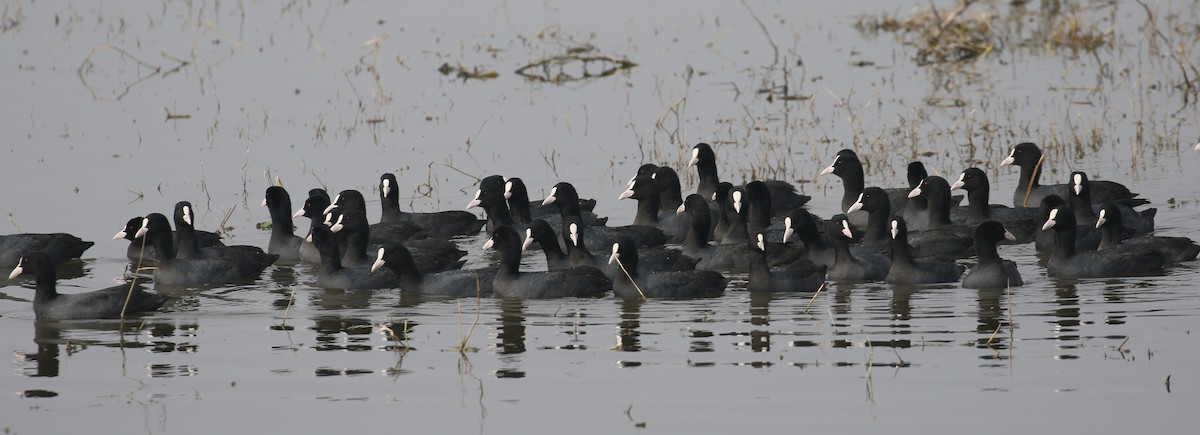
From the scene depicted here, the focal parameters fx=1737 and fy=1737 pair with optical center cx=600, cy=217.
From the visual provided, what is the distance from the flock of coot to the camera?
50.8 feet

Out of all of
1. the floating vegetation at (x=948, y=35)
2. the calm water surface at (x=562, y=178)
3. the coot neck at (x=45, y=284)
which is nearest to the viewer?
the calm water surface at (x=562, y=178)

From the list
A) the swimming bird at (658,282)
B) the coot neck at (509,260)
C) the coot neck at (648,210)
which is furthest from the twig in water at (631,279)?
the coot neck at (648,210)

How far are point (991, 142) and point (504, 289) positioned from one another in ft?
30.6

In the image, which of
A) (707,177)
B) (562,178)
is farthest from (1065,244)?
(562,178)

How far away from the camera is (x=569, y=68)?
101ft

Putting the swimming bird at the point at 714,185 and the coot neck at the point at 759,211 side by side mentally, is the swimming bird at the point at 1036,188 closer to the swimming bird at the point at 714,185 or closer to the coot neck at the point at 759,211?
the swimming bird at the point at 714,185

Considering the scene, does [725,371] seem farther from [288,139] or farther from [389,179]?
[288,139]

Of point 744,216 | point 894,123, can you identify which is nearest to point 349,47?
point 894,123

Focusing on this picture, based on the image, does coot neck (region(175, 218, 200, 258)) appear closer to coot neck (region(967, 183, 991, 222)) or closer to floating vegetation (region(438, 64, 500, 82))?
coot neck (region(967, 183, 991, 222))

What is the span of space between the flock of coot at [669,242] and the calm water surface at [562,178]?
301 mm

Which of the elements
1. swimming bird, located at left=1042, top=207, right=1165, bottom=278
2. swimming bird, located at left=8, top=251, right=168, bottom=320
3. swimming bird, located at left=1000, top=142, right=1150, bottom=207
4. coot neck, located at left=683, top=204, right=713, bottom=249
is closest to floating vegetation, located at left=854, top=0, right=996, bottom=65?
swimming bird, located at left=1000, top=142, right=1150, bottom=207

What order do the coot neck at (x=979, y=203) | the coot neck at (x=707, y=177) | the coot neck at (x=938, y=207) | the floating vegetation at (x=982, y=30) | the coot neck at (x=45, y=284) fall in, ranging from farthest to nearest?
1. the floating vegetation at (x=982, y=30)
2. the coot neck at (x=707, y=177)
3. the coot neck at (x=979, y=203)
4. the coot neck at (x=938, y=207)
5. the coot neck at (x=45, y=284)

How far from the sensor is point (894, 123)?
2478 centimetres

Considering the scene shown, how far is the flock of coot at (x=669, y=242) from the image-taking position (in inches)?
609
